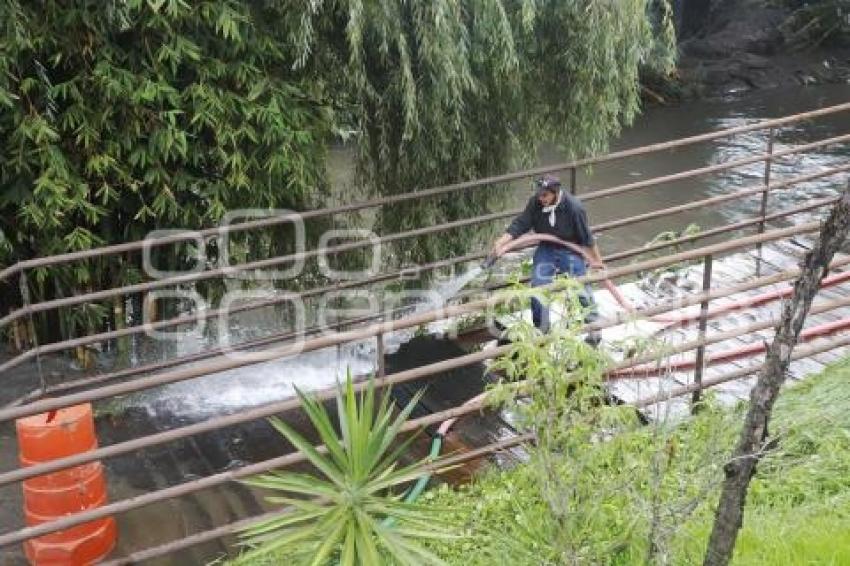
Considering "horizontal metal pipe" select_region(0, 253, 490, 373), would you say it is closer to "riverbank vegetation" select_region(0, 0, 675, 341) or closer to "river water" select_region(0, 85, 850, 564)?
"river water" select_region(0, 85, 850, 564)

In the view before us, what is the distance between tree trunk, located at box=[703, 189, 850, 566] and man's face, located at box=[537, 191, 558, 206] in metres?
3.43

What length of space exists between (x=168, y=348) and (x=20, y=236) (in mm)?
3092

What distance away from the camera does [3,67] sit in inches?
236

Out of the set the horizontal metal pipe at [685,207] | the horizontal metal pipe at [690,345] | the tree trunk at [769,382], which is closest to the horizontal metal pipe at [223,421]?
the horizontal metal pipe at [690,345]

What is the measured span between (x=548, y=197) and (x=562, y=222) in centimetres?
21

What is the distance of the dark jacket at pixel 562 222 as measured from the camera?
6.26 metres

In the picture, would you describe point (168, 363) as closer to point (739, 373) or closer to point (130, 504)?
point (130, 504)

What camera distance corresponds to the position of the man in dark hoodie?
20.5 ft

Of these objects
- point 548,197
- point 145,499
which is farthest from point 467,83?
point 145,499

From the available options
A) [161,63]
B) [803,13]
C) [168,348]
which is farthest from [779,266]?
[803,13]

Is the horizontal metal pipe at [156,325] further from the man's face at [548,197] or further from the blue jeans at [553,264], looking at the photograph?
the man's face at [548,197]

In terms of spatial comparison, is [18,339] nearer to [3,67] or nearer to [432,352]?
[3,67]

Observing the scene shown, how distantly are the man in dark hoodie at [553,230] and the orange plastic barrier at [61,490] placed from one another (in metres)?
2.94

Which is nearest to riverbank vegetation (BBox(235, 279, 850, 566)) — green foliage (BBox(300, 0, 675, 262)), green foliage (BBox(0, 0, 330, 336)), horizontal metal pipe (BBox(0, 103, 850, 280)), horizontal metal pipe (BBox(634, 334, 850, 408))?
horizontal metal pipe (BBox(634, 334, 850, 408))
